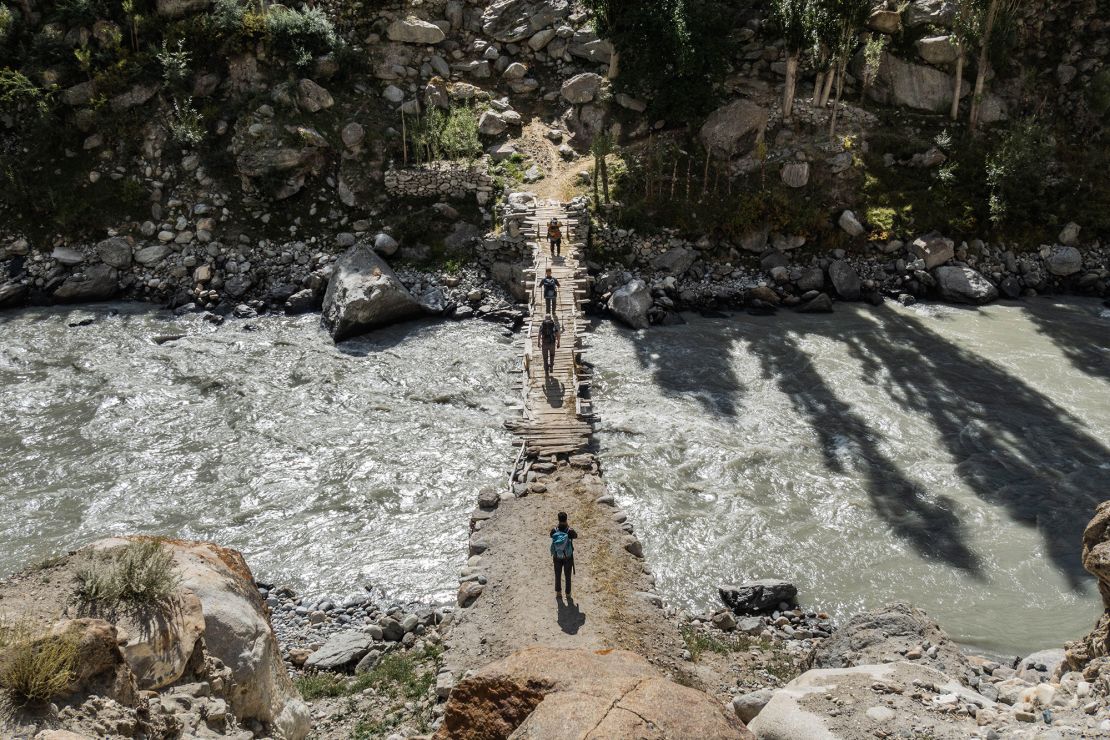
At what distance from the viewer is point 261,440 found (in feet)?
68.6

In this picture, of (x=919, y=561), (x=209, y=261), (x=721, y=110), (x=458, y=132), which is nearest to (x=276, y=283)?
(x=209, y=261)

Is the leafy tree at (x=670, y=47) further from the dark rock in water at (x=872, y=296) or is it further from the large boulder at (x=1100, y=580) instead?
the large boulder at (x=1100, y=580)

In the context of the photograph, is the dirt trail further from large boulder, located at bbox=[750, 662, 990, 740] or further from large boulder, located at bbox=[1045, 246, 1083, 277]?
large boulder, located at bbox=[1045, 246, 1083, 277]

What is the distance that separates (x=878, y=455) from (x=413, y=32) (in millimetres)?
26365

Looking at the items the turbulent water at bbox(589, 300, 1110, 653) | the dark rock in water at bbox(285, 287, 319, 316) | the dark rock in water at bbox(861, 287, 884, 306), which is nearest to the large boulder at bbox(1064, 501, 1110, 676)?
the turbulent water at bbox(589, 300, 1110, 653)

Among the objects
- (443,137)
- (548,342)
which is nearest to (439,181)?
(443,137)

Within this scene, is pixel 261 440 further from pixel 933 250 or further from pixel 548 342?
pixel 933 250

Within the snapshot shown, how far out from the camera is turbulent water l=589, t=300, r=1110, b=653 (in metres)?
15.9

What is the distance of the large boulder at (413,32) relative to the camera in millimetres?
34406

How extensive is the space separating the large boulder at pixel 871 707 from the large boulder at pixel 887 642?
1.04 metres

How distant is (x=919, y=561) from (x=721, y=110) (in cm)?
2079

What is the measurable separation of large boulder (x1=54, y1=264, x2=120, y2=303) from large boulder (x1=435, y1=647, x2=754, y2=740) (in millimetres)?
25872

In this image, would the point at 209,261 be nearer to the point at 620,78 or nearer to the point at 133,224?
the point at 133,224

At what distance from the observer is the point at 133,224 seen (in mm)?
30656
